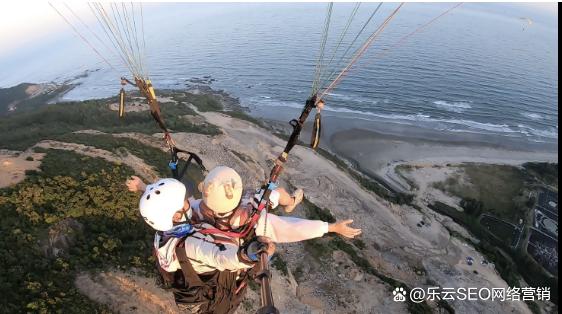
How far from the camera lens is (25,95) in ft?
269

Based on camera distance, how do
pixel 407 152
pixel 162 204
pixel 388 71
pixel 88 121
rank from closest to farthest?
pixel 162 204, pixel 88 121, pixel 407 152, pixel 388 71

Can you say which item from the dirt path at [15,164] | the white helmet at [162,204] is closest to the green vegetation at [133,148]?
the dirt path at [15,164]

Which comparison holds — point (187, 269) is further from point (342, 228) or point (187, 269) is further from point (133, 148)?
point (133, 148)

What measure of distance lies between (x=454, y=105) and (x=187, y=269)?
66.6 metres

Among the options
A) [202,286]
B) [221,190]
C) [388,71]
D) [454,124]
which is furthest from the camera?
[388,71]

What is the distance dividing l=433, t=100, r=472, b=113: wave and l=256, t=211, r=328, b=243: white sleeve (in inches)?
2507

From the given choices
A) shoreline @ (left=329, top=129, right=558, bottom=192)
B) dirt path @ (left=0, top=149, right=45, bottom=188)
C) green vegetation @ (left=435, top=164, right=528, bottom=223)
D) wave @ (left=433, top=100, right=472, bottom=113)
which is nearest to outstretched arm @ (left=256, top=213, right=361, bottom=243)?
Result: dirt path @ (left=0, top=149, right=45, bottom=188)

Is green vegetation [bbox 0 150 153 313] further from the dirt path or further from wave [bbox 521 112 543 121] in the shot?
wave [bbox 521 112 543 121]

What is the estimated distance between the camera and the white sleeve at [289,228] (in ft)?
15.5

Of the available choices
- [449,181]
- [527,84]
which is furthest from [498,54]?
[449,181]

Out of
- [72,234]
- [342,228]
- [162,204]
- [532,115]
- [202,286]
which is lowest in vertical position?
[532,115]

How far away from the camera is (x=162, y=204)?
4.68 m

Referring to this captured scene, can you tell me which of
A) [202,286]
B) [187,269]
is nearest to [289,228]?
[187,269]

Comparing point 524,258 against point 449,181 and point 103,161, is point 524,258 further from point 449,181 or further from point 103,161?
point 103,161
